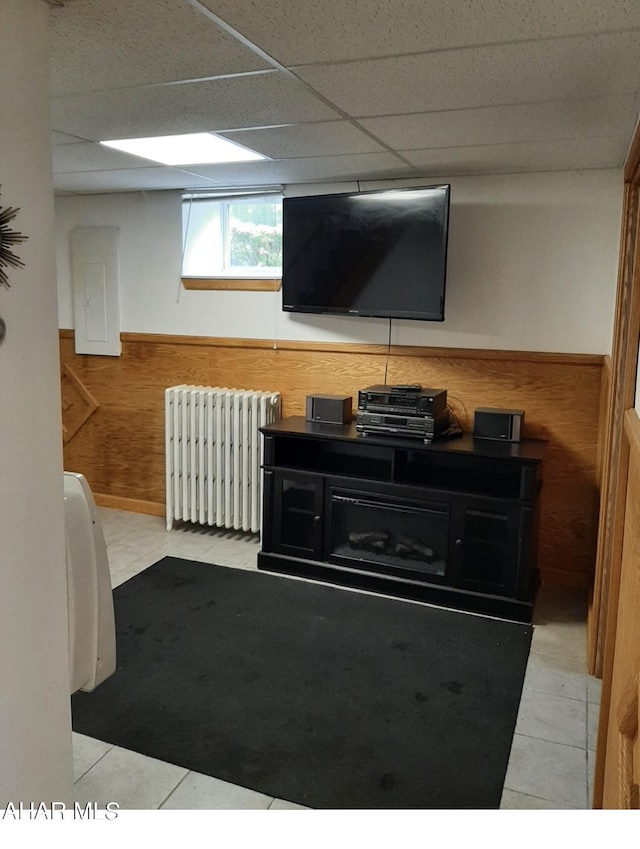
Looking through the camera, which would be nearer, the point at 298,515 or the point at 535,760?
the point at 535,760

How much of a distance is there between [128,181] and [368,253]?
5.01 feet

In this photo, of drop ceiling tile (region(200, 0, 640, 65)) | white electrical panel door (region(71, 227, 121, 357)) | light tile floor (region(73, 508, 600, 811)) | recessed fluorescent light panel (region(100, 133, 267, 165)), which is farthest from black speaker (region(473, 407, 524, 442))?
white electrical panel door (region(71, 227, 121, 357))

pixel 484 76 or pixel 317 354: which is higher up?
pixel 484 76

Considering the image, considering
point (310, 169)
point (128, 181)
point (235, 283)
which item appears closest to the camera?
point (310, 169)

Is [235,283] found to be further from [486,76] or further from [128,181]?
[486,76]

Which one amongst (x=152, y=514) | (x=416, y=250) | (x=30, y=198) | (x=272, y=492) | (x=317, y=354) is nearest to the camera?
(x=30, y=198)

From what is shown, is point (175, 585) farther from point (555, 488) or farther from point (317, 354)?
point (555, 488)

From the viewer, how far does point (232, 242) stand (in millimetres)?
4473

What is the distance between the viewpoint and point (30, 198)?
4.94 feet

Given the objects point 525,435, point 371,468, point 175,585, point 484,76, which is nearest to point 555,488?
point 525,435

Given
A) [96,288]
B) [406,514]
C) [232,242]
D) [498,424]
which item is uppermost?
[232,242]

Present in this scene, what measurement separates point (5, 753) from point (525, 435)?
9.71 feet

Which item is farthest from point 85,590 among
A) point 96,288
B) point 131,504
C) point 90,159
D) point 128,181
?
point 96,288

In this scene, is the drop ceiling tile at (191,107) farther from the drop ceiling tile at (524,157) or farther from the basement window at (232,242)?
the basement window at (232,242)
